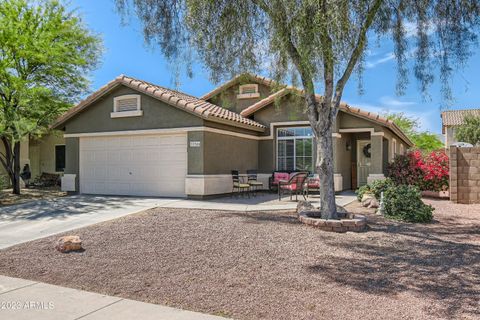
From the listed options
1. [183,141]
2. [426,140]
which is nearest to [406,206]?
[183,141]

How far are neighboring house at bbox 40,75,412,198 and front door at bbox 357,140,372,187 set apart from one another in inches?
42.7

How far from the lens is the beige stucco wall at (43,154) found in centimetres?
2417

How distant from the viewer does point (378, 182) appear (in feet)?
43.7

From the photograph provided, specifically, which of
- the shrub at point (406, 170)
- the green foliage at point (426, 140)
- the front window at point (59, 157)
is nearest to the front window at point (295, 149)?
the shrub at point (406, 170)

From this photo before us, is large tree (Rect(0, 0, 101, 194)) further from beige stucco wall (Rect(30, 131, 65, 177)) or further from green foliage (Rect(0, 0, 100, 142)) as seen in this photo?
beige stucco wall (Rect(30, 131, 65, 177))

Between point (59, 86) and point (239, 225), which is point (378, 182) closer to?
point (239, 225)

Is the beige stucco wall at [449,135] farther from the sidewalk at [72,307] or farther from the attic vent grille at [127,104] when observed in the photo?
the sidewalk at [72,307]

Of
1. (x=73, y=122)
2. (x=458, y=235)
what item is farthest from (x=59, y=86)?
(x=458, y=235)

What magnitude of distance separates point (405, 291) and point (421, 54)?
257 inches

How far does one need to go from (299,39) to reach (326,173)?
3.17 m

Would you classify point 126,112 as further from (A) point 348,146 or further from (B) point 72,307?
(B) point 72,307

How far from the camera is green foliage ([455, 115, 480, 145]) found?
36.7 m

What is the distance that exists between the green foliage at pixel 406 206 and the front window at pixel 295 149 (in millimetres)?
6366

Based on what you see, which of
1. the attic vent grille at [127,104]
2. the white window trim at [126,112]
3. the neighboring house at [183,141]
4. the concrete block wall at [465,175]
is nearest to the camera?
the concrete block wall at [465,175]
